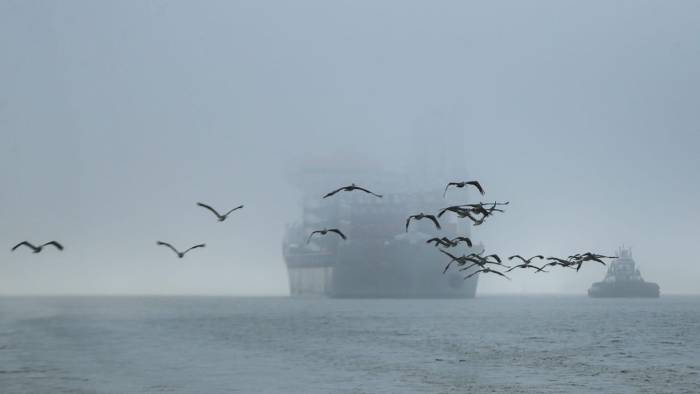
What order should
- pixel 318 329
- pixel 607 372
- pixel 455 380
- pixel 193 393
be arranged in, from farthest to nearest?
→ 1. pixel 318 329
2. pixel 607 372
3. pixel 455 380
4. pixel 193 393

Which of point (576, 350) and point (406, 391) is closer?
point (406, 391)

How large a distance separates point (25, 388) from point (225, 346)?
36543 millimetres

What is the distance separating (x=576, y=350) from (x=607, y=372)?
70.2 ft

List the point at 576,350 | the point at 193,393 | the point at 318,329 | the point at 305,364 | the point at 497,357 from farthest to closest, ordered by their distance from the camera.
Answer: the point at 318,329, the point at 576,350, the point at 497,357, the point at 305,364, the point at 193,393

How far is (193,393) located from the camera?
50812 mm

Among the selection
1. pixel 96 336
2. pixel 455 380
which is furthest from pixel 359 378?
pixel 96 336

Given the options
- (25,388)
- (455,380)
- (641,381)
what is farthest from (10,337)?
(641,381)

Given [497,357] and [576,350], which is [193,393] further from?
[576,350]

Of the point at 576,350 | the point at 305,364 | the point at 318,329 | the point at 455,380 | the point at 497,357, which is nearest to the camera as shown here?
the point at 455,380

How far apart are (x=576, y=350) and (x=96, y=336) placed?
51576 millimetres

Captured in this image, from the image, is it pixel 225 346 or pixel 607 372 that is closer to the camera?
pixel 607 372

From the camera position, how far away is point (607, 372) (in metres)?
63.0

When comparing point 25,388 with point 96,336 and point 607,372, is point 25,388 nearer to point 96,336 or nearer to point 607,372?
point 607,372

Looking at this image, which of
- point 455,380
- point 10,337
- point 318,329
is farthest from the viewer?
point 318,329
